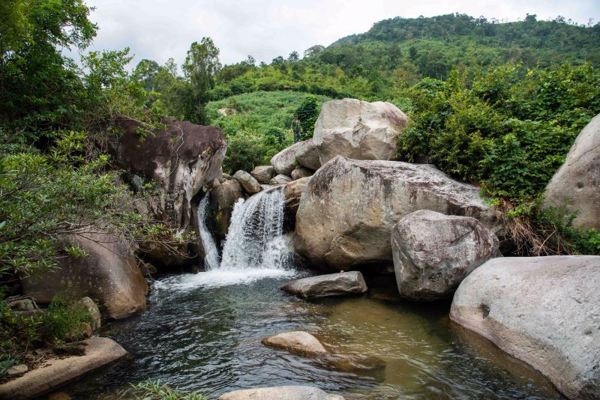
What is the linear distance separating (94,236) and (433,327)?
7389 millimetres

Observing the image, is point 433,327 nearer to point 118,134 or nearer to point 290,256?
point 290,256

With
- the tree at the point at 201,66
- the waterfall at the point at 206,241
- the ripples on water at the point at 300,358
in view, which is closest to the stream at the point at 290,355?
the ripples on water at the point at 300,358

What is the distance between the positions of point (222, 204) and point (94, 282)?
624cm

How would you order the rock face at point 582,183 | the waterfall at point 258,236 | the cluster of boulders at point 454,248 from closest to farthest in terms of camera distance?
1. the cluster of boulders at point 454,248
2. the rock face at point 582,183
3. the waterfall at point 258,236

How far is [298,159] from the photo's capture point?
1623 centimetres

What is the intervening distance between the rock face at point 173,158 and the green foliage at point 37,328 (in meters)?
5.20

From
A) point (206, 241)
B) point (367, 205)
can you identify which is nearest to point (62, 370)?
point (367, 205)

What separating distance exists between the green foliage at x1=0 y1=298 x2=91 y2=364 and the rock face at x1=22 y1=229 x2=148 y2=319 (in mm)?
1127

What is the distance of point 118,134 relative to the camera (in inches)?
429

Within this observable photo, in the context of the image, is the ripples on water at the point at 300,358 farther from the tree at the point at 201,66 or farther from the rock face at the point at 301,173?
the tree at the point at 201,66

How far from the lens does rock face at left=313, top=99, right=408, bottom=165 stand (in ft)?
40.8

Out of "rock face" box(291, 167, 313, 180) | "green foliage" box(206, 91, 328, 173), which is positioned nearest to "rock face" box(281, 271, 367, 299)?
"rock face" box(291, 167, 313, 180)

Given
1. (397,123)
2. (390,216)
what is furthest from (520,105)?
(390,216)

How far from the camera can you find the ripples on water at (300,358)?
539cm
